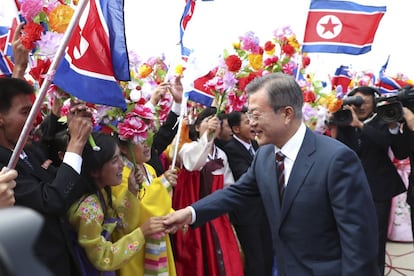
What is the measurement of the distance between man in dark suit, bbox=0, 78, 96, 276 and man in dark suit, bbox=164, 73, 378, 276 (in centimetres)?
74

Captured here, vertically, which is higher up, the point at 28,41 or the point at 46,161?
the point at 28,41

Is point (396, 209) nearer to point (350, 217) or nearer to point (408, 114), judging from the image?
point (408, 114)

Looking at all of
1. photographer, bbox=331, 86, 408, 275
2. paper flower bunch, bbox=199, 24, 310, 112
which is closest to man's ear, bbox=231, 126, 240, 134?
paper flower bunch, bbox=199, 24, 310, 112

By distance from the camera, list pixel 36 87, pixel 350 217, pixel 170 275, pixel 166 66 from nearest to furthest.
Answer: pixel 350 217 < pixel 36 87 < pixel 170 275 < pixel 166 66

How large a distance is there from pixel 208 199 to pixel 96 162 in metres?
0.58

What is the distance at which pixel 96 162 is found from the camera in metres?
2.11

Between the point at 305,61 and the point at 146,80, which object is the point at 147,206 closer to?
the point at 146,80

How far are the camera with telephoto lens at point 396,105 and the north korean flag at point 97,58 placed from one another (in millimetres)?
2074

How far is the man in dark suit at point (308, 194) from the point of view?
178cm

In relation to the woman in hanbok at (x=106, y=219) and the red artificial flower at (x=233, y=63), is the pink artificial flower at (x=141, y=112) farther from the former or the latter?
the red artificial flower at (x=233, y=63)

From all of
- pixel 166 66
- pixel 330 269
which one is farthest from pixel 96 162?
pixel 166 66

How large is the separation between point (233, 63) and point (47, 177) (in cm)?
183

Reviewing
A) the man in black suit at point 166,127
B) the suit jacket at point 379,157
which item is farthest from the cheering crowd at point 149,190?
the suit jacket at point 379,157

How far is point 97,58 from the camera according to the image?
190cm
